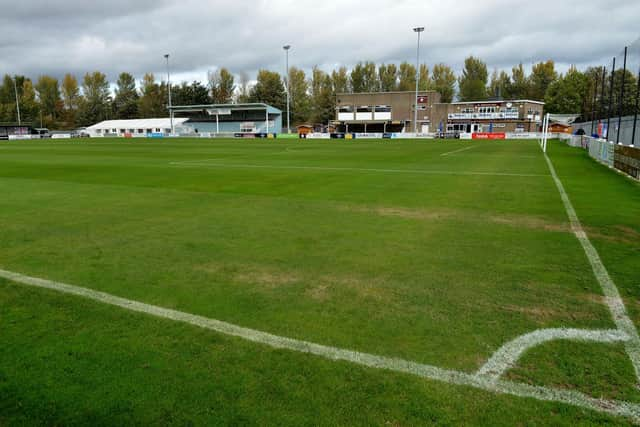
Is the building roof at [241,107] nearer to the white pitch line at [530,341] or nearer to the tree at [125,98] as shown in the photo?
the tree at [125,98]

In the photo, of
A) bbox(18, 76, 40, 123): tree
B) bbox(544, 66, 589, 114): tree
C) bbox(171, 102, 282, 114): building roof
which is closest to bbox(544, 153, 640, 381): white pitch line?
bbox(171, 102, 282, 114): building roof

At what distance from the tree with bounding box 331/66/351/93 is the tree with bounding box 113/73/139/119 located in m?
53.1

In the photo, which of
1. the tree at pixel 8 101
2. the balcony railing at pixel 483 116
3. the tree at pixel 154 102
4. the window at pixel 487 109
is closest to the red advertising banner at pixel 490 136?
the balcony railing at pixel 483 116

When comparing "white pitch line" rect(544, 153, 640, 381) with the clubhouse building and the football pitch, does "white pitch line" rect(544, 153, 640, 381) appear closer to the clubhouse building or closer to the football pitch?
the football pitch

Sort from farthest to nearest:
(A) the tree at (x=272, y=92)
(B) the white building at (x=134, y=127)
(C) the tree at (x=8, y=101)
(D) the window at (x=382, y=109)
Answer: (C) the tree at (x=8, y=101) → (A) the tree at (x=272, y=92) → (D) the window at (x=382, y=109) → (B) the white building at (x=134, y=127)

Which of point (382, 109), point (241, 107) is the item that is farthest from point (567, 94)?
point (241, 107)

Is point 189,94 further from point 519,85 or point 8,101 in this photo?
point 519,85

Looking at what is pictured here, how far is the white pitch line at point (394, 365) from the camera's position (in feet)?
9.99

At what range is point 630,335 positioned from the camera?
4.02 m

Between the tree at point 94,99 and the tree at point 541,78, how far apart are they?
110 metres

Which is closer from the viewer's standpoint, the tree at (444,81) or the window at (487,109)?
the window at (487,109)

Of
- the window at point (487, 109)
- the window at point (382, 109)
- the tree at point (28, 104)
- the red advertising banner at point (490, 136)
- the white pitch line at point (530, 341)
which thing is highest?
the tree at point (28, 104)

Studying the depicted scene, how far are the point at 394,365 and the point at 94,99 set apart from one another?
134354mm

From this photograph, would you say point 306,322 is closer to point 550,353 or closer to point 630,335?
point 550,353
